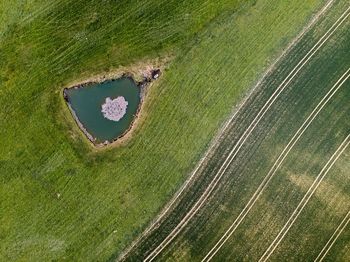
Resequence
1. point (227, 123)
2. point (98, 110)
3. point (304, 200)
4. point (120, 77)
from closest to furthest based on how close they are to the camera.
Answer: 1. point (98, 110)
2. point (120, 77)
3. point (227, 123)
4. point (304, 200)

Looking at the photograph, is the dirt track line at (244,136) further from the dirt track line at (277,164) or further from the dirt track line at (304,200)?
the dirt track line at (304,200)

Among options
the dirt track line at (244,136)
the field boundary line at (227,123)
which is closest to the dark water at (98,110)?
the field boundary line at (227,123)

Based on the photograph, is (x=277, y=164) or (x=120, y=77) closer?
(x=120, y=77)

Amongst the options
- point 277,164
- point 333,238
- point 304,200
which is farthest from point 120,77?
point 333,238

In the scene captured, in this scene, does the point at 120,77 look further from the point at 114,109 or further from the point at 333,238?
the point at 333,238

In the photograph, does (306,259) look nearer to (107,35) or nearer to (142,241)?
(142,241)

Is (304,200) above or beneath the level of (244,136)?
beneath

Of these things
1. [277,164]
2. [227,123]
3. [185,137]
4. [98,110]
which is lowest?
[277,164]
